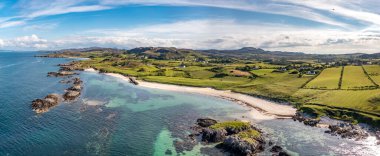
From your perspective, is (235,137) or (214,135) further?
(214,135)

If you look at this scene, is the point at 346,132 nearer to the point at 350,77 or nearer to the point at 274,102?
the point at 274,102

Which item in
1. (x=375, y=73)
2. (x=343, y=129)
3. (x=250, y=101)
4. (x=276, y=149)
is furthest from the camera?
(x=375, y=73)

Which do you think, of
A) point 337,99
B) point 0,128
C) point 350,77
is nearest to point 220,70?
point 350,77

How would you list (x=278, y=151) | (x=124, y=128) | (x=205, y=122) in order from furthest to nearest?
(x=205, y=122) → (x=124, y=128) → (x=278, y=151)

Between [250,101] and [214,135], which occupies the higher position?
[250,101]

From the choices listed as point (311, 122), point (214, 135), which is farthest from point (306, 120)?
point (214, 135)

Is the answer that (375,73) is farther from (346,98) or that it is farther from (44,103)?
(44,103)

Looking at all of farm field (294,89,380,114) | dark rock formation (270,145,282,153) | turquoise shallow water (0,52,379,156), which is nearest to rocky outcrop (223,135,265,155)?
dark rock formation (270,145,282,153)
